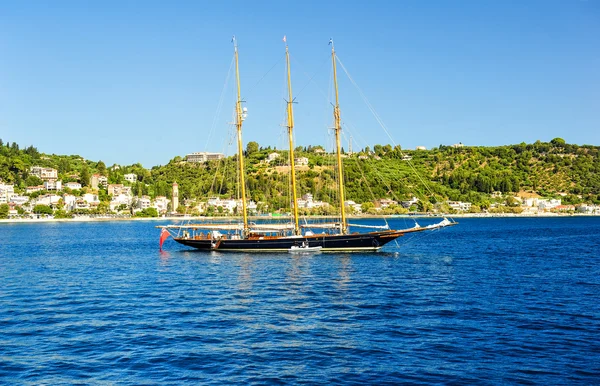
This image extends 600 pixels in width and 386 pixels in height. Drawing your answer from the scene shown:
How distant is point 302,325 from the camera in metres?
24.6

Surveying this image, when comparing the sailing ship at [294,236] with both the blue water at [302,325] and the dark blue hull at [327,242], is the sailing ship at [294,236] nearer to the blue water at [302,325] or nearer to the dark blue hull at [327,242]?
the dark blue hull at [327,242]

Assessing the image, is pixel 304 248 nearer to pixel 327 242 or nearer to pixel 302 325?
pixel 327 242

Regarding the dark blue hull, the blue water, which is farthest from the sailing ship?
the blue water

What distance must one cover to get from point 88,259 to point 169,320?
35243 millimetres

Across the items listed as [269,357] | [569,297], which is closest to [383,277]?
[569,297]

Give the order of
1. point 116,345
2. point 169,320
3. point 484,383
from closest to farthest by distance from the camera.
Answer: point 484,383, point 116,345, point 169,320

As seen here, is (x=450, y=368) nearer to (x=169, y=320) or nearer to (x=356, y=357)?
(x=356, y=357)

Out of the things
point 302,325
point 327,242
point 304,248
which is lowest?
point 302,325

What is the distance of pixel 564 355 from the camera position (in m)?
19.9

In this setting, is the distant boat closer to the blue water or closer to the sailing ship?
the sailing ship

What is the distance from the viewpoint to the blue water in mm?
18328

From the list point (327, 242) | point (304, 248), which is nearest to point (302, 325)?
point (327, 242)

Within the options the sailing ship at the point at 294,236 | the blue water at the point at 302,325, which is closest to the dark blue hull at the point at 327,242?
the sailing ship at the point at 294,236

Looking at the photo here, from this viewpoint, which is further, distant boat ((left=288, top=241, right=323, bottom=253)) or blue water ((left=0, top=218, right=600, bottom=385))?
distant boat ((left=288, top=241, right=323, bottom=253))
